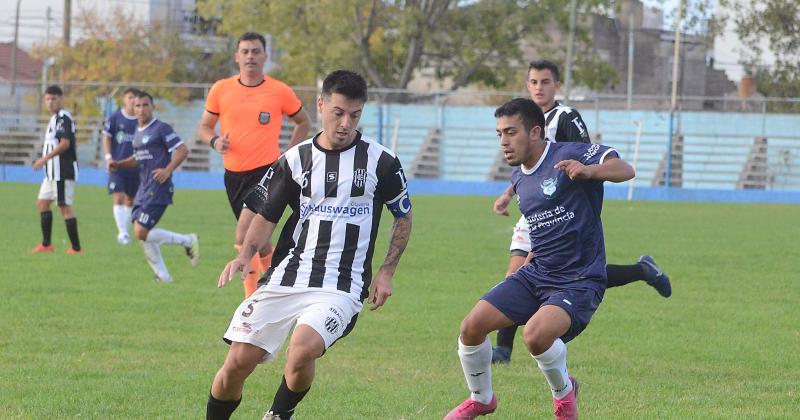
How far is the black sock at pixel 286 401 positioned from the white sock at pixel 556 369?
1273 mm

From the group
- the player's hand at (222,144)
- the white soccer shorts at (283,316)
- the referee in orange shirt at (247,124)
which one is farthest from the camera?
the referee in orange shirt at (247,124)

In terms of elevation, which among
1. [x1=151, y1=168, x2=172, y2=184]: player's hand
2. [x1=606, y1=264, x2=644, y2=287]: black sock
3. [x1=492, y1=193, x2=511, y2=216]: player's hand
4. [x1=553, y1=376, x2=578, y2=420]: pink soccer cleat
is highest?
[x1=492, y1=193, x2=511, y2=216]: player's hand

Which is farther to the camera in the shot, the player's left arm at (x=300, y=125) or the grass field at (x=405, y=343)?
the player's left arm at (x=300, y=125)

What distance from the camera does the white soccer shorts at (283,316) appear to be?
220 inches

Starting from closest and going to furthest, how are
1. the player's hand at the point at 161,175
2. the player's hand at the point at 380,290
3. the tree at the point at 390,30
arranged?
the player's hand at the point at 380,290
the player's hand at the point at 161,175
the tree at the point at 390,30

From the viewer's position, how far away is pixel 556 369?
6262 millimetres

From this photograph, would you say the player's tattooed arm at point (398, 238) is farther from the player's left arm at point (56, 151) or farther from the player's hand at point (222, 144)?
the player's left arm at point (56, 151)

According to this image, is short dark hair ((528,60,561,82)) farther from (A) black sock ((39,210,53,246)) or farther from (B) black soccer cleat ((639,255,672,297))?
(A) black sock ((39,210,53,246))

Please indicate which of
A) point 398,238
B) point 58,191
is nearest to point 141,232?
point 58,191

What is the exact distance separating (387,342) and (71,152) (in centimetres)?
804

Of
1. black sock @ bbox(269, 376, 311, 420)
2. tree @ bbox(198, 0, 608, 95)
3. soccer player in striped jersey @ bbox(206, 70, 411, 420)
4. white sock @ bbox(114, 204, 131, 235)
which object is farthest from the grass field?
tree @ bbox(198, 0, 608, 95)

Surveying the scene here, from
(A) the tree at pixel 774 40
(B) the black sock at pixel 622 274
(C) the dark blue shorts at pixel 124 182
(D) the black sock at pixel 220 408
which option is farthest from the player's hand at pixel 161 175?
(A) the tree at pixel 774 40

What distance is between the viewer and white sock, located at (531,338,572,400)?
20.5ft

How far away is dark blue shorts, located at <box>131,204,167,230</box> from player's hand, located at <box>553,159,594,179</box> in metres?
6.91
